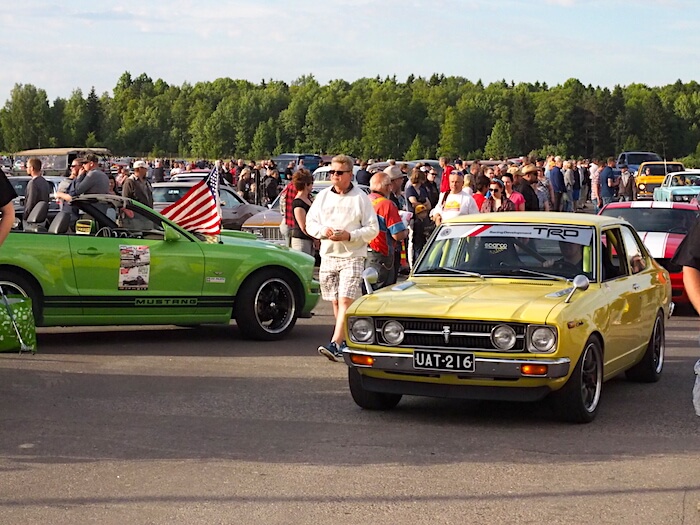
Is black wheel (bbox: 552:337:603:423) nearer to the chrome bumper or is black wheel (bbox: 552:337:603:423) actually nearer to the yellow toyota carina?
the yellow toyota carina

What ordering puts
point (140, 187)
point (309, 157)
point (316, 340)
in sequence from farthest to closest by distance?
1. point (309, 157)
2. point (140, 187)
3. point (316, 340)

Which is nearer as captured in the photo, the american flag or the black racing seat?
the black racing seat

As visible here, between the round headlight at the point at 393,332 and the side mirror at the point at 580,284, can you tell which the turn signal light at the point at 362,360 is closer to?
the round headlight at the point at 393,332

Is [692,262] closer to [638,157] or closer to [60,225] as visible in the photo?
[60,225]

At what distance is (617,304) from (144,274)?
16.8 ft

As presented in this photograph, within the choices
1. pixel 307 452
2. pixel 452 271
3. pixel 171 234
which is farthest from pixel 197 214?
pixel 307 452

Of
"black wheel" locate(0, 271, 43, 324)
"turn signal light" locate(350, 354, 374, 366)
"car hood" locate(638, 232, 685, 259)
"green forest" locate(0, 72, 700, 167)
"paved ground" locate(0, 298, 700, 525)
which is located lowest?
"paved ground" locate(0, 298, 700, 525)

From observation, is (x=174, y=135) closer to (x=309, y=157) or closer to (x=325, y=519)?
(x=309, y=157)

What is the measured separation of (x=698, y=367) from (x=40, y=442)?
4015 mm

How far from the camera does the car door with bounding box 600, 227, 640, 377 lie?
888cm

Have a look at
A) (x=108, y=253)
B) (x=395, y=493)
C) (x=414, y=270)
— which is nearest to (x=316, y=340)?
(x=108, y=253)

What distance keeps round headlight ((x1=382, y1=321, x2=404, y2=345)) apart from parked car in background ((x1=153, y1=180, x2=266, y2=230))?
642 inches

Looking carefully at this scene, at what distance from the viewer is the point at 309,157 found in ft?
229

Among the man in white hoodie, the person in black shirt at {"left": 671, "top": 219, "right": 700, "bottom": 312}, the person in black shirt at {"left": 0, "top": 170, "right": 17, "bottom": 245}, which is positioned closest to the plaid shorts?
the man in white hoodie
